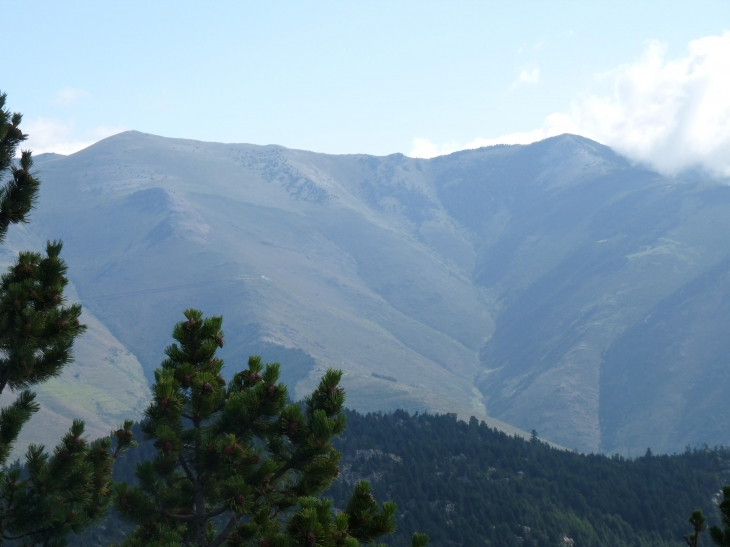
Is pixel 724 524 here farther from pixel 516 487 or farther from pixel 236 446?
pixel 516 487

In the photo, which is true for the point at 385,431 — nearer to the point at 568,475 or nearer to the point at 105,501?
the point at 568,475

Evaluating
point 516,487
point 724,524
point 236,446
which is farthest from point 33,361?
point 516,487

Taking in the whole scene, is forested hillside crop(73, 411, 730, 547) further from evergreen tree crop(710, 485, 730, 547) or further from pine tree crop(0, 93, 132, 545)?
evergreen tree crop(710, 485, 730, 547)

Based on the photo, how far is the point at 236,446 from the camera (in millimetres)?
16375

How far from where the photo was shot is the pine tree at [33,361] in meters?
16.3

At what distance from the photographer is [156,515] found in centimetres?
1780

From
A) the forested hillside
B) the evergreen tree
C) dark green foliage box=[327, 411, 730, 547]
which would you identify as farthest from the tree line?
dark green foliage box=[327, 411, 730, 547]

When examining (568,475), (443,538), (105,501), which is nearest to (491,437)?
(568,475)

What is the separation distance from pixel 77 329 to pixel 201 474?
14.2ft

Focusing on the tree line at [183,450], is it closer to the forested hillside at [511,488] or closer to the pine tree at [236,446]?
the pine tree at [236,446]

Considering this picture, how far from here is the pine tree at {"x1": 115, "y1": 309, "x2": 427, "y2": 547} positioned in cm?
1636

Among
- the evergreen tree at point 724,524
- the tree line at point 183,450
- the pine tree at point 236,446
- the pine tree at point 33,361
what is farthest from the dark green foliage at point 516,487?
the evergreen tree at point 724,524

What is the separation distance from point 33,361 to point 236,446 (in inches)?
189

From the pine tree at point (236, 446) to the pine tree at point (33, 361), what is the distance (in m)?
2.55
